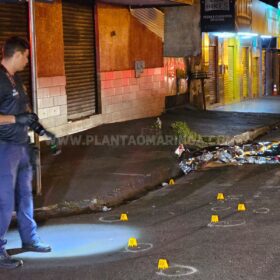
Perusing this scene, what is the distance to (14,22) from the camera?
10.6 meters

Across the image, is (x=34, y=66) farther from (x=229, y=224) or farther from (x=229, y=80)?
(x=229, y=80)

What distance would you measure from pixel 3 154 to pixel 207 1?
47.5ft

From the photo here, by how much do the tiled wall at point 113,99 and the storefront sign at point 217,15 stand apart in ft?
8.71

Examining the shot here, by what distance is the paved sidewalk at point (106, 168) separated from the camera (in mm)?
7369

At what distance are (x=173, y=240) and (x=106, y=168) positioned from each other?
380cm

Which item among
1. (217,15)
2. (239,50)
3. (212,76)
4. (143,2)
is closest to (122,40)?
(143,2)

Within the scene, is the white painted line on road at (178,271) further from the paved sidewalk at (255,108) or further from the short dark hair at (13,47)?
the paved sidewalk at (255,108)

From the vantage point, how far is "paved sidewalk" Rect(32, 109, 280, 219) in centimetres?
737

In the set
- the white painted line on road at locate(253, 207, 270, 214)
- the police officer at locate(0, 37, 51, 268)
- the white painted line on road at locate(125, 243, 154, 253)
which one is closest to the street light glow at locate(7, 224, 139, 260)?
the white painted line on road at locate(125, 243, 154, 253)

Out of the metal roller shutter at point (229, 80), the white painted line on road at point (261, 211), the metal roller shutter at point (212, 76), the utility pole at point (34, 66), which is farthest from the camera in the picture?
the metal roller shutter at point (229, 80)

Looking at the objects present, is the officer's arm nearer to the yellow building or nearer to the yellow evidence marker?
the yellow evidence marker

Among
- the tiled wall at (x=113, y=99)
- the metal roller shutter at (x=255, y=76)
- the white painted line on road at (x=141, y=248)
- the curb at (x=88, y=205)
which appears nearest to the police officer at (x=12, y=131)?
the white painted line on road at (x=141, y=248)

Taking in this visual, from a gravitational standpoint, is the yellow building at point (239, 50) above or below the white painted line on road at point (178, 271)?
above

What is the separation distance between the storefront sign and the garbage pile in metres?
7.70
